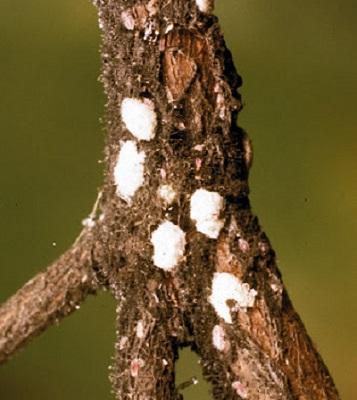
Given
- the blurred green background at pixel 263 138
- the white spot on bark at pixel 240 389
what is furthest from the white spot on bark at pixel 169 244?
the blurred green background at pixel 263 138

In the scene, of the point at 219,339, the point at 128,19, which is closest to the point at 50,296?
the point at 219,339

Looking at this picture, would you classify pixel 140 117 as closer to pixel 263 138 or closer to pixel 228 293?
pixel 228 293

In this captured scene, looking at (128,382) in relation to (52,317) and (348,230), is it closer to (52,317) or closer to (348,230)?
(52,317)

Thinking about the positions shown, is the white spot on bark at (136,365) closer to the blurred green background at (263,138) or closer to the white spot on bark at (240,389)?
the white spot on bark at (240,389)

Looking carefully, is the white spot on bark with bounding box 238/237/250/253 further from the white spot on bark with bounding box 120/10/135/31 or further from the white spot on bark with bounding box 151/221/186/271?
the white spot on bark with bounding box 120/10/135/31

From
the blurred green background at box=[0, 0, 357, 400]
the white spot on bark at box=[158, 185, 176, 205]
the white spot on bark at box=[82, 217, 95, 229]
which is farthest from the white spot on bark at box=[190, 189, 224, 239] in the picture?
the blurred green background at box=[0, 0, 357, 400]

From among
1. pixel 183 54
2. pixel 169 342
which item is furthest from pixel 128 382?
pixel 183 54

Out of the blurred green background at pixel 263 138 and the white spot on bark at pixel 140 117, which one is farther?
the blurred green background at pixel 263 138

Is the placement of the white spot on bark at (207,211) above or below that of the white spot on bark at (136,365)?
above
